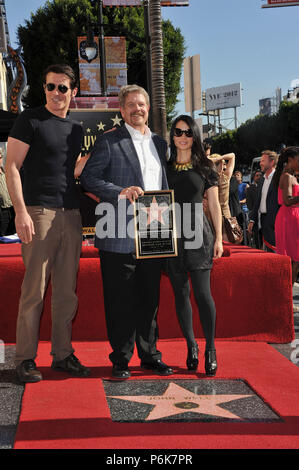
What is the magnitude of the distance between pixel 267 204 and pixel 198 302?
3639 millimetres

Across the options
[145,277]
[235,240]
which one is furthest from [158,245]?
[235,240]

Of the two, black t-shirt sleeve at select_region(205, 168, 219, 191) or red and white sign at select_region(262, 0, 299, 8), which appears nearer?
black t-shirt sleeve at select_region(205, 168, 219, 191)

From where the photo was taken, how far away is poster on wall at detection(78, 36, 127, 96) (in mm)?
18359

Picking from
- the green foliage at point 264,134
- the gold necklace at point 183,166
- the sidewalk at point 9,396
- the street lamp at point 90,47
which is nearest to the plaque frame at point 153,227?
the gold necklace at point 183,166

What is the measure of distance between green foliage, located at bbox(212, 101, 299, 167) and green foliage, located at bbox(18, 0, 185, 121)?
29.8 meters

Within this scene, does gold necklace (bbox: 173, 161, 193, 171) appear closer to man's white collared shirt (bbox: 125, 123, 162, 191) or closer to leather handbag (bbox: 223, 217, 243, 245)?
man's white collared shirt (bbox: 125, 123, 162, 191)

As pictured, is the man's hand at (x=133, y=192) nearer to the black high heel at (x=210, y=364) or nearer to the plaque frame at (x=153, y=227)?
the plaque frame at (x=153, y=227)

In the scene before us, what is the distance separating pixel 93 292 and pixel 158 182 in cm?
140

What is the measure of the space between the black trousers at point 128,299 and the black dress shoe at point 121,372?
3cm

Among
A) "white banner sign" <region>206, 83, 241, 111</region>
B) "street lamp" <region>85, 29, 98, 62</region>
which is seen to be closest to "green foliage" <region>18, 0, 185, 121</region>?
"street lamp" <region>85, 29, 98, 62</region>

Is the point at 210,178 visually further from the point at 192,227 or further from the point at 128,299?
the point at 128,299

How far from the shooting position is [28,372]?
156 inches

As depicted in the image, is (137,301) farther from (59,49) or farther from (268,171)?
(59,49)

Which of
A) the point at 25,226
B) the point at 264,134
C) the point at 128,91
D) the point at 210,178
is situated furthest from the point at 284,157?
the point at 264,134
